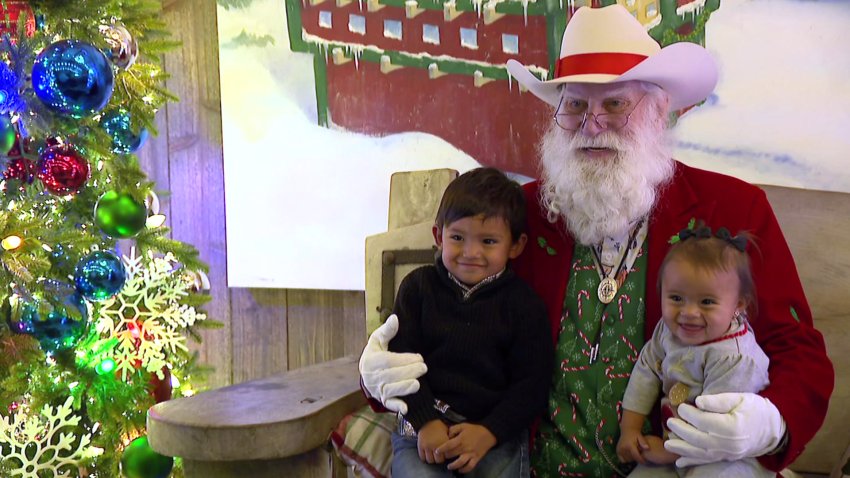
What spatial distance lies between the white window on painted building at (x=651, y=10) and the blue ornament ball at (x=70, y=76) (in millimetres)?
1403

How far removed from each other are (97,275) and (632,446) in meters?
1.38

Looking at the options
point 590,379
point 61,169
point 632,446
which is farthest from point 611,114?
point 61,169

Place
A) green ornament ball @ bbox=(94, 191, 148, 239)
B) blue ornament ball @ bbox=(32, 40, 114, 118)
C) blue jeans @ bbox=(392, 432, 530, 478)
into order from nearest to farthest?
blue jeans @ bbox=(392, 432, 530, 478), blue ornament ball @ bbox=(32, 40, 114, 118), green ornament ball @ bbox=(94, 191, 148, 239)

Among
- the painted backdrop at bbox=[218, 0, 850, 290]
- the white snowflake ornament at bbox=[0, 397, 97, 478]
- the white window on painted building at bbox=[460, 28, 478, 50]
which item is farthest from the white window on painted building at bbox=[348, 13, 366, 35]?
the white snowflake ornament at bbox=[0, 397, 97, 478]

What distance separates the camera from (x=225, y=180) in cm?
248

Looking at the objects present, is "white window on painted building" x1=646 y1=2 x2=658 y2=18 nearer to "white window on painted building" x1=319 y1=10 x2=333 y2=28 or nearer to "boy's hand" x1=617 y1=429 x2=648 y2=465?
"white window on painted building" x1=319 y1=10 x2=333 y2=28

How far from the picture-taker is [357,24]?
227cm

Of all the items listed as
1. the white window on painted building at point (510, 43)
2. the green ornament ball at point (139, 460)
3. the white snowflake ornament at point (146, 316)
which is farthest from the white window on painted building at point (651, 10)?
the green ornament ball at point (139, 460)

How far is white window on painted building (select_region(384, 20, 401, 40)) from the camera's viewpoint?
223 cm

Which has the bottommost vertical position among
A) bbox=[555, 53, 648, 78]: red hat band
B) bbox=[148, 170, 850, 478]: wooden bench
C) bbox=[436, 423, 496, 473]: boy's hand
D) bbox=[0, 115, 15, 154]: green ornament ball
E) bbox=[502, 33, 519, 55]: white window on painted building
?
bbox=[436, 423, 496, 473]: boy's hand

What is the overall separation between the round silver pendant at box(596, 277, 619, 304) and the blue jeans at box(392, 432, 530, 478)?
0.32 metres

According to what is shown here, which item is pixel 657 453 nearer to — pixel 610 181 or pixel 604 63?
pixel 610 181

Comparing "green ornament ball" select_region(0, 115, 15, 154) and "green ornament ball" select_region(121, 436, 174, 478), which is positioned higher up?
"green ornament ball" select_region(0, 115, 15, 154)

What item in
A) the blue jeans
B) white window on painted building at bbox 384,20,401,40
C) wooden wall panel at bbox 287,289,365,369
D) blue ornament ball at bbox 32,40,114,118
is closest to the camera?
the blue jeans
